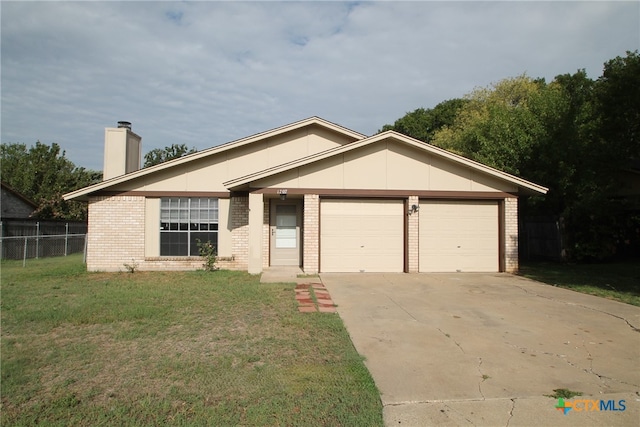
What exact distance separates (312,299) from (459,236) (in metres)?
6.82

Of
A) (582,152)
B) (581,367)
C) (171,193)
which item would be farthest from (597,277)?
(171,193)

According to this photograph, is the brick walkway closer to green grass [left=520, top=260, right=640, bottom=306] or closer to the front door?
the front door

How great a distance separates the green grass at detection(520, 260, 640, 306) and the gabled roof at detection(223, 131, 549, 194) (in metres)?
2.76

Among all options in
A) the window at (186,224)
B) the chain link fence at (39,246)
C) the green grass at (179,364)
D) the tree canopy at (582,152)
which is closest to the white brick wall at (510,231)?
the tree canopy at (582,152)

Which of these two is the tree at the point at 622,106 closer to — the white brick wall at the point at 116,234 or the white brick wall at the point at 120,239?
the white brick wall at the point at 120,239

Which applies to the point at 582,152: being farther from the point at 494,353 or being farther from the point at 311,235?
the point at 494,353

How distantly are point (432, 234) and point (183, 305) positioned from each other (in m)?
8.36

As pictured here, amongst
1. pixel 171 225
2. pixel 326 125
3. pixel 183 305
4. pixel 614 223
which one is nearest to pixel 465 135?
pixel 614 223

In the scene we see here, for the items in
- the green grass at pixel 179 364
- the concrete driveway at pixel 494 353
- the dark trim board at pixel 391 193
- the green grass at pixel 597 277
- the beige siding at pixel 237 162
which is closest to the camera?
the green grass at pixel 179 364

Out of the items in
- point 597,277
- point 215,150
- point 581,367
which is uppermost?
point 215,150

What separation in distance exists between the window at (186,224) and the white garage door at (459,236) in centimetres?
694

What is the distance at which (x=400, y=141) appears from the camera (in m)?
13.2

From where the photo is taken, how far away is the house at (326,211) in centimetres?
1312

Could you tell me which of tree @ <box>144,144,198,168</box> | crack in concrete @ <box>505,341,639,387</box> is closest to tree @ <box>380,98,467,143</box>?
tree @ <box>144,144,198,168</box>
